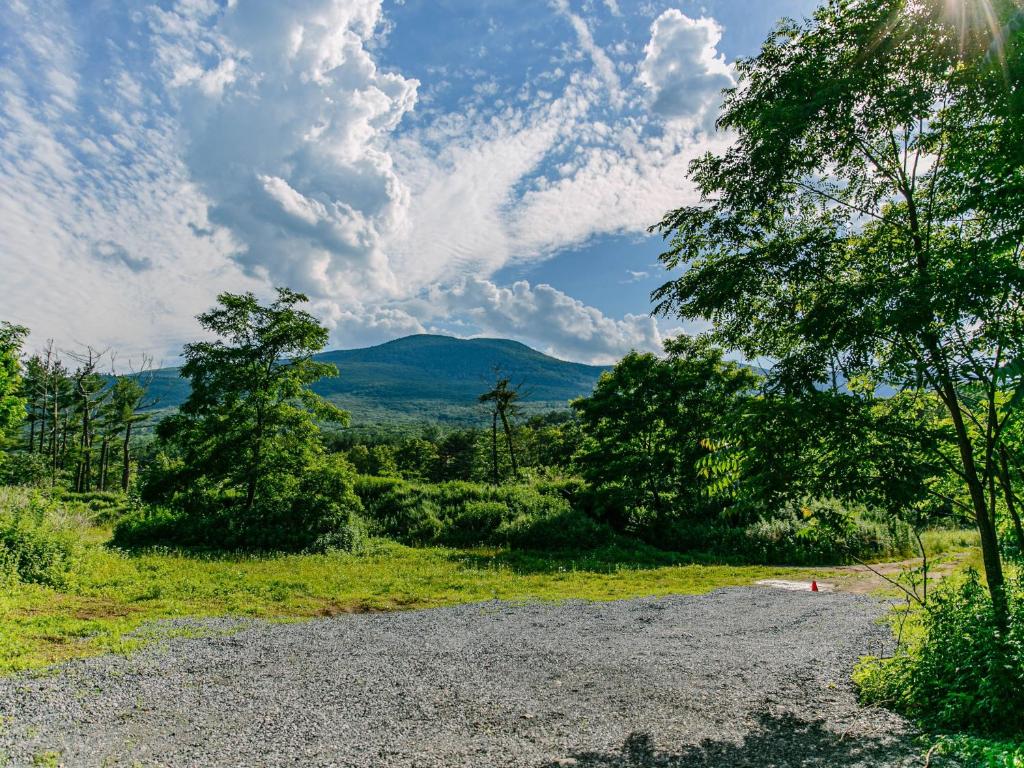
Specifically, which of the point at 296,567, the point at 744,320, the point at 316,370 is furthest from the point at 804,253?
the point at 316,370

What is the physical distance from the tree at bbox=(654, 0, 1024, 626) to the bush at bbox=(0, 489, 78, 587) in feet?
49.1

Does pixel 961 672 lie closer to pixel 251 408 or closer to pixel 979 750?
pixel 979 750

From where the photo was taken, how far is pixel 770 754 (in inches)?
219

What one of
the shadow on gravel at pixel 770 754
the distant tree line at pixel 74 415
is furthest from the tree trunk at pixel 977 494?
the distant tree line at pixel 74 415

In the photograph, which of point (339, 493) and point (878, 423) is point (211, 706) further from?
point (339, 493)

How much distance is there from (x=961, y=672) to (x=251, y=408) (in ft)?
70.6

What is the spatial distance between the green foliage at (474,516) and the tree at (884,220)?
17.3 meters

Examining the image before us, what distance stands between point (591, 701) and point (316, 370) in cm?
1832

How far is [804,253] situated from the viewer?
6.71 meters

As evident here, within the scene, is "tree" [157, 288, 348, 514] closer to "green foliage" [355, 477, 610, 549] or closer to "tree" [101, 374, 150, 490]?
"green foliage" [355, 477, 610, 549]

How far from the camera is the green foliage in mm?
23312

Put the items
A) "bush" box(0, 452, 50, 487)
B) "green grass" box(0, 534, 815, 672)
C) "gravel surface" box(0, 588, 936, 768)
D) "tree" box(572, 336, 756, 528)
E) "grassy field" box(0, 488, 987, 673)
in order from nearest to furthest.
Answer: "gravel surface" box(0, 588, 936, 768) < "green grass" box(0, 534, 815, 672) < "grassy field" box(0, 488, 987, 673) < "tree" box(572, 336, 756, 528) < "bush" box(0, 452, 50, 487)

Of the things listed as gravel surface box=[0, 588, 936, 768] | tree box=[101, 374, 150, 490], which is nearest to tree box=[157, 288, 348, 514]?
gravel surface box=[0, 588, 936, 768]

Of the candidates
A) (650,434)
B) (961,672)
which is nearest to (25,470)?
(650,434)
